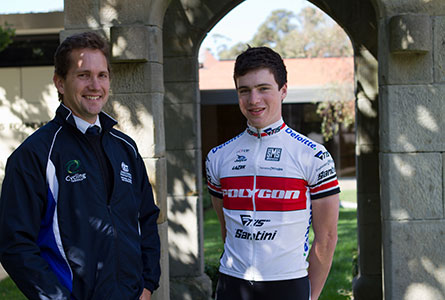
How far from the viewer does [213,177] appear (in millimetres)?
2887

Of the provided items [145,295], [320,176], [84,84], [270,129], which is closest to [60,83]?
[84,84]

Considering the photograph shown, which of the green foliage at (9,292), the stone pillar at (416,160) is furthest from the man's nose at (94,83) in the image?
the green foliage at (9,292)

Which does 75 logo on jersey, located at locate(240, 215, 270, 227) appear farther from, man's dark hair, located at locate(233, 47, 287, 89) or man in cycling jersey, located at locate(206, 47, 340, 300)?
man's dark hair, located at locate(233, 47, 287, 89)

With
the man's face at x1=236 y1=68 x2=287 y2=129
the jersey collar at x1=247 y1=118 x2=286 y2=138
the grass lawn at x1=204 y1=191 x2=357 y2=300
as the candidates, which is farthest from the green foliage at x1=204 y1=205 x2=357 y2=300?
the man's face at x1=236 y1=68 x2=287 y2=129

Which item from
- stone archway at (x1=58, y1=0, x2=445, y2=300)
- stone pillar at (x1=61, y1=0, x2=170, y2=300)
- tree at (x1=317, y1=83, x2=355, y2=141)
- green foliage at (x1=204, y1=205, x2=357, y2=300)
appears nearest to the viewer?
stone archway at (x1=58, y1=0, x2=445, y2=300)

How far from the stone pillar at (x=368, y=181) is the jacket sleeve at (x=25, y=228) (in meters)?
4.59

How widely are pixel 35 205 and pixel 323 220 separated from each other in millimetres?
1316

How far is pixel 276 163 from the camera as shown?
8.55 ft

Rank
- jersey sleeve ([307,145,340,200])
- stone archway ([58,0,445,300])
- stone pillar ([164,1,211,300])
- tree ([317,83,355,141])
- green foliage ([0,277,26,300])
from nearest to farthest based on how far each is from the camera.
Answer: jersey sleeve ([307,145,340,200]) → stone archway ([58,0,445,300]) → stone pillar ([164,1,211,300]) → green foliage ([0,277,26,300]) → tree ([317,83,355,141])

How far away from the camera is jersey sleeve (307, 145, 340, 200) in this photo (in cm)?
257

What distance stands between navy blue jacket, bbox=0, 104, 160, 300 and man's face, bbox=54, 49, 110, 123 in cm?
8

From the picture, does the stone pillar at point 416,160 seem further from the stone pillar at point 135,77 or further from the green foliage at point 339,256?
the green foliage at point 339,256

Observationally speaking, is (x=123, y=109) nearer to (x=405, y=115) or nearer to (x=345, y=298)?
(x=405, y=115)

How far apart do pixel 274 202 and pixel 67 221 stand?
0.93 metres
